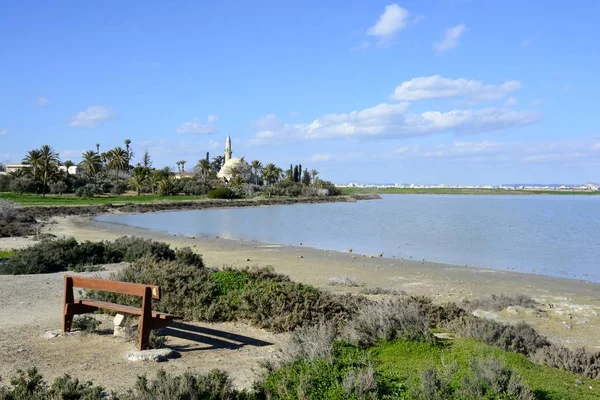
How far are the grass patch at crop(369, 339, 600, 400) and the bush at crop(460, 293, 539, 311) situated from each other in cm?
600

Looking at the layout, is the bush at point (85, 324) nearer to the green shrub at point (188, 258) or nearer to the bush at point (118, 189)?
the green shrub at point (188, 258)

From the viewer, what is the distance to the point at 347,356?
19.5ft

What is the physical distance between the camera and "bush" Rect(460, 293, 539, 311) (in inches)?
503

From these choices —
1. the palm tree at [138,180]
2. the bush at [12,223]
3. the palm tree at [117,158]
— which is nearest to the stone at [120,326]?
the bush at [12,223]

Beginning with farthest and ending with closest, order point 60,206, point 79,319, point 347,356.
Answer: point 60,206 < point 79,319 < point 347,356

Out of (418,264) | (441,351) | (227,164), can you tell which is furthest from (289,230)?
(227,164)

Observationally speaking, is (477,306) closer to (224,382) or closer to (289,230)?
Answer: (224,382)

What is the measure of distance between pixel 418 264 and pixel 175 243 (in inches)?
496

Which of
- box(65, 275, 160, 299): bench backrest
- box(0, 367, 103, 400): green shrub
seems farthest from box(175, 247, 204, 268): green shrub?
box(0, 367, 103, 400): green shrub

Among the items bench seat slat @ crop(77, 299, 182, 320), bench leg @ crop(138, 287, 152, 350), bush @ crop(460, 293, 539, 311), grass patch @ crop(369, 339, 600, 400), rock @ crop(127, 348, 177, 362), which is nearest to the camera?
grass patch @ crop(369, 339, 600, 400)

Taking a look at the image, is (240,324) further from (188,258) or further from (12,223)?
(12,223)

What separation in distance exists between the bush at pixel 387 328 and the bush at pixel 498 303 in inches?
224

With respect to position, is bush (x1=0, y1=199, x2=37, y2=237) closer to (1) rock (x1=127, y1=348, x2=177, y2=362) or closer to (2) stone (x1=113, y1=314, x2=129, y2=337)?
(2) stone (x1=113, y1=314, x2=129, y2=337)

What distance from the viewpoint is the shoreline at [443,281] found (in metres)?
11.8
